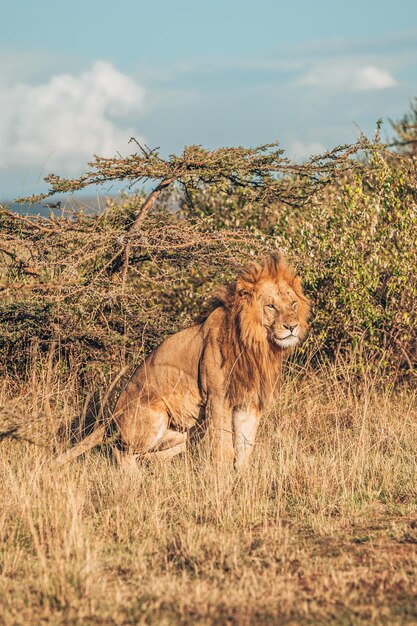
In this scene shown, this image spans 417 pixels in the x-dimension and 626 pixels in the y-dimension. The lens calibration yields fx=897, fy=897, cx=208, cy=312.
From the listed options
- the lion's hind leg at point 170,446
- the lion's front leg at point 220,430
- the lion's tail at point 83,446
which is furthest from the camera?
the lion's hind leg at point 170,446

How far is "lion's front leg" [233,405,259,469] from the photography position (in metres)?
6.59

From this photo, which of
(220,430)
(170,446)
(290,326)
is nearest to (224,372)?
(220,430)

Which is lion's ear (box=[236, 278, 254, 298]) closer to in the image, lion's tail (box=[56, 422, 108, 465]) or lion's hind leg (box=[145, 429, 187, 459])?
lion's hind leg (box=[145, 429, 187, 459])

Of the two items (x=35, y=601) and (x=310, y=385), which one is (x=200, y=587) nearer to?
(x=35, y=601)

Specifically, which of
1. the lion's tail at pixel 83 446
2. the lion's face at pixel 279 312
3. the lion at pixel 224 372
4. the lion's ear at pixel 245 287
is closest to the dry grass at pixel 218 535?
the lion's tail at pixel 83 446

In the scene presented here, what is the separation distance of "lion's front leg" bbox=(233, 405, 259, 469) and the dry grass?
0.38ft

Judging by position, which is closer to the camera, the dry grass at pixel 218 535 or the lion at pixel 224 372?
the dry grass at pixel 218 535

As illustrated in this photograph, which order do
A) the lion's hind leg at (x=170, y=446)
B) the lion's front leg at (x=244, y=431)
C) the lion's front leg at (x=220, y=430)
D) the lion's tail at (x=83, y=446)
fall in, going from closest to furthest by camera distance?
the lion's tail at (x=83, y=446)
the lion's front leg at (x=220, y=430)
the lion's front leg at (x=244, y=431)
the lion's hind leg at (x=170, y=446)

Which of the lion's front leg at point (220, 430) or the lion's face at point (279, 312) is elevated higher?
the lion's face at point (279, 312)

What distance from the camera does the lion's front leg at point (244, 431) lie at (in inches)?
259

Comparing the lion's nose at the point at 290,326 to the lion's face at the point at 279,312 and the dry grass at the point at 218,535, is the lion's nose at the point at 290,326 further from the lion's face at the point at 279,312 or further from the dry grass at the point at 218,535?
the dry grass at the point at 218,535

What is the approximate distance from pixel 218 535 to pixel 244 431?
5.89ft

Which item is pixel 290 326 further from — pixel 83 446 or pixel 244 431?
pixel 83 446

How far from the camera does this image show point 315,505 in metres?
5.65
